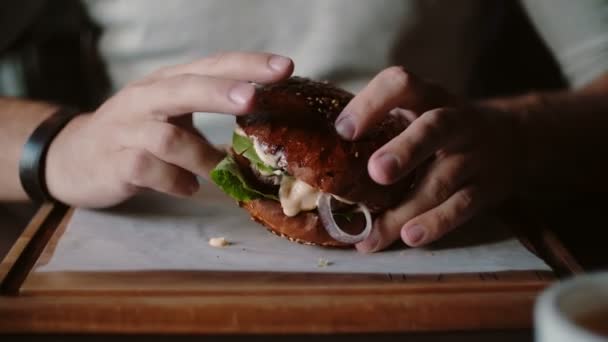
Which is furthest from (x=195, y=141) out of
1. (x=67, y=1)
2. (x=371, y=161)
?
(x=67, y=1)

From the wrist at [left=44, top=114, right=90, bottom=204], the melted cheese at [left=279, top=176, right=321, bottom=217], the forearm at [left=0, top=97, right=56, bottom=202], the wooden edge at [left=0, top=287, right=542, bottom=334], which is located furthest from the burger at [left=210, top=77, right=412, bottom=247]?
the forearm at [left=0, top=97, right=56, bottom=202]

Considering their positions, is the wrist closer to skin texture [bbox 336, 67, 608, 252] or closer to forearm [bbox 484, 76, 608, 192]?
skin texture [bbox 336, 67, 608, 252]

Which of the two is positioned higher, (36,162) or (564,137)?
(36,162)

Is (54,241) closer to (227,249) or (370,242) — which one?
(227,249)

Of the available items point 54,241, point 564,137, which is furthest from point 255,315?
point 564,137

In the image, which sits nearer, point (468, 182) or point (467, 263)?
point (467, 263)

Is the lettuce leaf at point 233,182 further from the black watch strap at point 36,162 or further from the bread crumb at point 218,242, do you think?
the black watch strap at point 36,162

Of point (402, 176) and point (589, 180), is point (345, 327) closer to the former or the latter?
point (402, 176)
